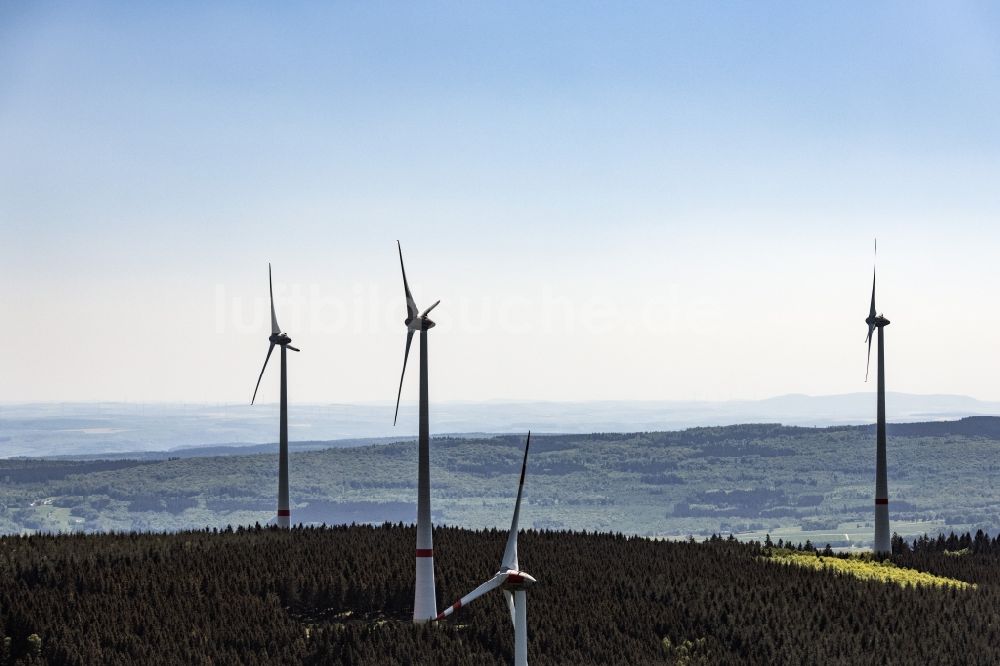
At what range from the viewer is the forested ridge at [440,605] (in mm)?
37875

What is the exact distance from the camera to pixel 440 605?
142 ft

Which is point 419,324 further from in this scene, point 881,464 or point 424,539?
point 881,464

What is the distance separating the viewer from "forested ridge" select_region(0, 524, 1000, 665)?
124 feet

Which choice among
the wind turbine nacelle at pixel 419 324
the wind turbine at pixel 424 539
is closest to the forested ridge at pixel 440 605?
the wind turbine at pixel 424 539

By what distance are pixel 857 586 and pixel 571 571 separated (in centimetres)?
984

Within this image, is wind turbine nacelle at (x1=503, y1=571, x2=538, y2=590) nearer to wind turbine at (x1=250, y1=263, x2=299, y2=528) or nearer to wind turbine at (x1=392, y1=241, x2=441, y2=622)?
wind turbine at (x1=392, y1=241, x2=441, y2=622)

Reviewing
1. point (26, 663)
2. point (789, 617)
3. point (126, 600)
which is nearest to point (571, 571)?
point (789, 617)

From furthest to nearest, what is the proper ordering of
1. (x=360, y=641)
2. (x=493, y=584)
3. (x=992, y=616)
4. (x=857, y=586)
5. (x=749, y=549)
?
1. (x=749, y=549)
2. (x=857, y=586)
3. (x=992, y=616)
4. (x=360, y=641)
5. (x=493, y=584)

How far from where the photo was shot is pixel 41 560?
46562mm

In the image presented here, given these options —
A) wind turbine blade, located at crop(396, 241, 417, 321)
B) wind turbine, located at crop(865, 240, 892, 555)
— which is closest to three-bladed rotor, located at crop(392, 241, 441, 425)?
wind turbine blade, located at crop(396, 241, 417, 321)

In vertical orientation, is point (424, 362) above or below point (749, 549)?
above

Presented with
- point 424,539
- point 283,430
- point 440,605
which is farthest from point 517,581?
point 283,430

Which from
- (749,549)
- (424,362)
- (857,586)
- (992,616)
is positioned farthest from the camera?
(749,549)

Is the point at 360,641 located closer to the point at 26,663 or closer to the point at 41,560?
the point at 26,663
